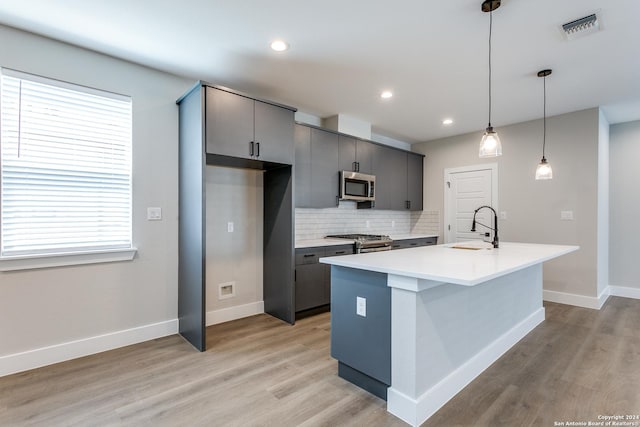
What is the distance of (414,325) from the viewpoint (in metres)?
1.79

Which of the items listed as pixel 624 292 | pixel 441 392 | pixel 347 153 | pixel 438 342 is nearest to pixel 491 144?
pixel 438 342

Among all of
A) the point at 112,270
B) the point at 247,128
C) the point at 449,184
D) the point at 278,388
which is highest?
the point at 247,128

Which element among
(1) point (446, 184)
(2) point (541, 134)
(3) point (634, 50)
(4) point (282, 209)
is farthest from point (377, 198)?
(3) point (634, 50)

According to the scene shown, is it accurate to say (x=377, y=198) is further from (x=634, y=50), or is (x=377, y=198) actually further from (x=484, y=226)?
(x=634, y=50)

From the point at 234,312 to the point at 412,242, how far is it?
9.55ft

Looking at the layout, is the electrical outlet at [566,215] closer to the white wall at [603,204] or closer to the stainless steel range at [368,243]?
the white wall at [603,204]

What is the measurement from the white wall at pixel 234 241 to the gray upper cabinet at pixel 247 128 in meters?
0.58

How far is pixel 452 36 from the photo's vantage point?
2459mm

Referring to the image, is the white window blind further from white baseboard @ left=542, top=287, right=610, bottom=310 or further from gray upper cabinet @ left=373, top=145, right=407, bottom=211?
white baseboard @ left=542, top=287, right=610, bottom=310

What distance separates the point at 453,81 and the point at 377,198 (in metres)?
2.07

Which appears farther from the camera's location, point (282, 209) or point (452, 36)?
point (282, 209)

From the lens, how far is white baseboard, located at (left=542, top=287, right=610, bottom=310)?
404cm

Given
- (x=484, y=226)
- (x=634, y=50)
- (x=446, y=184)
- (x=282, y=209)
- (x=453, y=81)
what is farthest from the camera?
(x=446, y=184)

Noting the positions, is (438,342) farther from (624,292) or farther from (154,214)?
(624,292)
